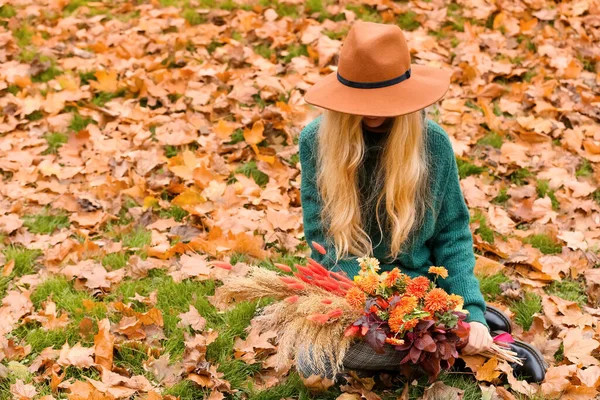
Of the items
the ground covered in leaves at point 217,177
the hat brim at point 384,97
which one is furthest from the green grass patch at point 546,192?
the hat brim at point 384,97

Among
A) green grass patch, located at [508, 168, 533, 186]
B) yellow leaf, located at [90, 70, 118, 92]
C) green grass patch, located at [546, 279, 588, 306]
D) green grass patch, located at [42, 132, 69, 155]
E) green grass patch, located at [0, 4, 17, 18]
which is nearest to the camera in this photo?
green grass patch, located at [546, 279, 588, 306]

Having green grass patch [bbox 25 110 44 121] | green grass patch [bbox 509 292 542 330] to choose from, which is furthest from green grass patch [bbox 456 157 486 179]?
green grass patch [bbox 25 110 44 121]

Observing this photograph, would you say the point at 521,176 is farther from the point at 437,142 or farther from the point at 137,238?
the point at 137,238

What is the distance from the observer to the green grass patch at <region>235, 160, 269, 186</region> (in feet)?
12.2

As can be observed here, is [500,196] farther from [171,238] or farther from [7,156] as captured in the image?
[7,156]

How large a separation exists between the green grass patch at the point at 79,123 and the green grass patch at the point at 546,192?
8.60 feet

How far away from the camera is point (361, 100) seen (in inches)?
83.8

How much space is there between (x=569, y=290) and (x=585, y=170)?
98 centimetres

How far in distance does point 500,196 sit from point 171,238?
1.69 metres

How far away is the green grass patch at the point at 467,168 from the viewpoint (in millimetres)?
3693

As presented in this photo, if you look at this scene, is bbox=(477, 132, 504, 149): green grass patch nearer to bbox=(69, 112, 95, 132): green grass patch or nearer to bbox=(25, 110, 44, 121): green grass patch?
bbox=(69, 112, 95, 132): green grass patch

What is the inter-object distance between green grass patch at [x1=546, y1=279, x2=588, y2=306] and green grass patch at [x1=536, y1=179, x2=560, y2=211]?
58 centimetres

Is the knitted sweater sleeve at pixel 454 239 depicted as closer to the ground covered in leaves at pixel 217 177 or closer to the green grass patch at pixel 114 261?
the ground covered in leaves at pixel 217 177

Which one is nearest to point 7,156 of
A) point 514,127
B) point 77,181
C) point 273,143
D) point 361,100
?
point 77,181
